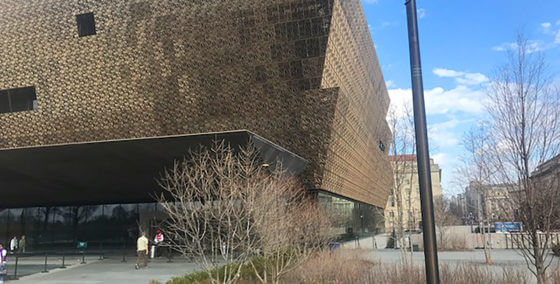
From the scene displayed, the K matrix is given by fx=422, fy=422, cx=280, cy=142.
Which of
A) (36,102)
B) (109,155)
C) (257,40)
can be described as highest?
(257,40)

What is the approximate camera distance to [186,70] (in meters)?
26.3

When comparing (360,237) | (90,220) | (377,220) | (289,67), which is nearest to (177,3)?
(289,67)

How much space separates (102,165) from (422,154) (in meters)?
19.8

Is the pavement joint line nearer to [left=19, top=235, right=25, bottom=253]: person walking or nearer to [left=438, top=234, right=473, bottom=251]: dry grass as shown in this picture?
[left=19, top=235, right=25, bottom=253]: person walking

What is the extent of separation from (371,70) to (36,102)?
27.4m

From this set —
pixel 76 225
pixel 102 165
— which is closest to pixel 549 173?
pixel 102 165

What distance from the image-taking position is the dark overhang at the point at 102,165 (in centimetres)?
1822

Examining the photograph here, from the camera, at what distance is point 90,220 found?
34406mm

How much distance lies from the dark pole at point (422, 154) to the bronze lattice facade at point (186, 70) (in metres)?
18.7

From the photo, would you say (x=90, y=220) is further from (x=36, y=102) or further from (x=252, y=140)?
(x=252, y=140)

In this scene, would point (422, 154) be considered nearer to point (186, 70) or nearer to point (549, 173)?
point (549, 173)

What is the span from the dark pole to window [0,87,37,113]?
30058mm

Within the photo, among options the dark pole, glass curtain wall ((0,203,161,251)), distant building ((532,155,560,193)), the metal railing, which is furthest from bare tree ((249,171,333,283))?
glass curtain wall ((0,203,161,251))

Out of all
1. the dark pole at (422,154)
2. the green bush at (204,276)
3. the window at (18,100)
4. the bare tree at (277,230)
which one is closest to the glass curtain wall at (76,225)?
the window at (18,100)
